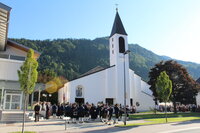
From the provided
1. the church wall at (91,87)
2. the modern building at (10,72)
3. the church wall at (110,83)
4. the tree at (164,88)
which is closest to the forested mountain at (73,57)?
the church wall at (91,87)

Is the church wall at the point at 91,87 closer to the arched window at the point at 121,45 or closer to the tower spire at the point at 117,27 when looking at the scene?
the arched window at the point at 121,45

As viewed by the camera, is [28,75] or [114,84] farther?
[114,84]

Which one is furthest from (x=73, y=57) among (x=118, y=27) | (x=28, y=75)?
(x=28, y=75)

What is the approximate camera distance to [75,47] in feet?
340

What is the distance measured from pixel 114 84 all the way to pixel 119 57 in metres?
5.65

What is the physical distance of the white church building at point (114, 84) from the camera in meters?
36.1

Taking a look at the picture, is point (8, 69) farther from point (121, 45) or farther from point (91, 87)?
point (121, 45)

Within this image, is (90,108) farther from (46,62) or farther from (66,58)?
(66,58)

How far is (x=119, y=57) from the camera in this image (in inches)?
1494

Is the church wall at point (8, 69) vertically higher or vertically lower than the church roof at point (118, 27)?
lower

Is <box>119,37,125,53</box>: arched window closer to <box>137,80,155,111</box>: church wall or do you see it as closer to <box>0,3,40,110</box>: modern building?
<box>137,80,155,111</box>: church wall

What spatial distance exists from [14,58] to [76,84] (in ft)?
51.5

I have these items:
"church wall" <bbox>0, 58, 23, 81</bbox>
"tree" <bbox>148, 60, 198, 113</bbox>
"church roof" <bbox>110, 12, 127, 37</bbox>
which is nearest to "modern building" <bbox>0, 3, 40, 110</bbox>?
"church wall" <bbox>0, 58, 23, 81</bbox>

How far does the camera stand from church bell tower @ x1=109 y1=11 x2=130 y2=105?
121ft
